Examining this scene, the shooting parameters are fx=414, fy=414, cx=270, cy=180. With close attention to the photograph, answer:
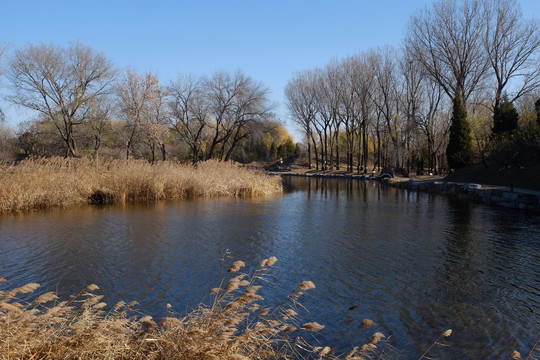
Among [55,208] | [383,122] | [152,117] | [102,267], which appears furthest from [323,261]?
[383,122]

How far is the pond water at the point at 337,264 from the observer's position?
5598mm

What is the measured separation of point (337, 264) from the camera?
8312 millimetres

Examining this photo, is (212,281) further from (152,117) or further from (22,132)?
(22,132)

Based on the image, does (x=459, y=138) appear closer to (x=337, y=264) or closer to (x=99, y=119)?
(x=337, y=264)

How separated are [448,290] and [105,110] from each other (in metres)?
30.9

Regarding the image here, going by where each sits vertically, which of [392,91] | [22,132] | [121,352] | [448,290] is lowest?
[448,290]

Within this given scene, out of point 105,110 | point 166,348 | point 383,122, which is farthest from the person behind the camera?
point 383,122

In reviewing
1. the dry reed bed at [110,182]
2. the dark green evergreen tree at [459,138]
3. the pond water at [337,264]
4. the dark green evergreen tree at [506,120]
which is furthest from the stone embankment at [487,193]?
the dry reed bed at [110,182]

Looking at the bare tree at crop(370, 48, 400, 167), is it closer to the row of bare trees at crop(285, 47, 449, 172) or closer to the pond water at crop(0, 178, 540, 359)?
the row of bare trees at crop(285, 47, 449, 172)

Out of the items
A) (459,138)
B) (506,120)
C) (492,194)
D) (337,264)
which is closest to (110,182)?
(337,264)

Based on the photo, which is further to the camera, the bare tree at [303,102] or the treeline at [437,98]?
the bare tree at [303,102]

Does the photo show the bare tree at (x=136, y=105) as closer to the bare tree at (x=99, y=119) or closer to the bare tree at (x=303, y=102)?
the bare tree at (x=99, y=119)

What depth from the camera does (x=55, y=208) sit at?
1523cm

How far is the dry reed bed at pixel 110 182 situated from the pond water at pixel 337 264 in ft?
3.89
